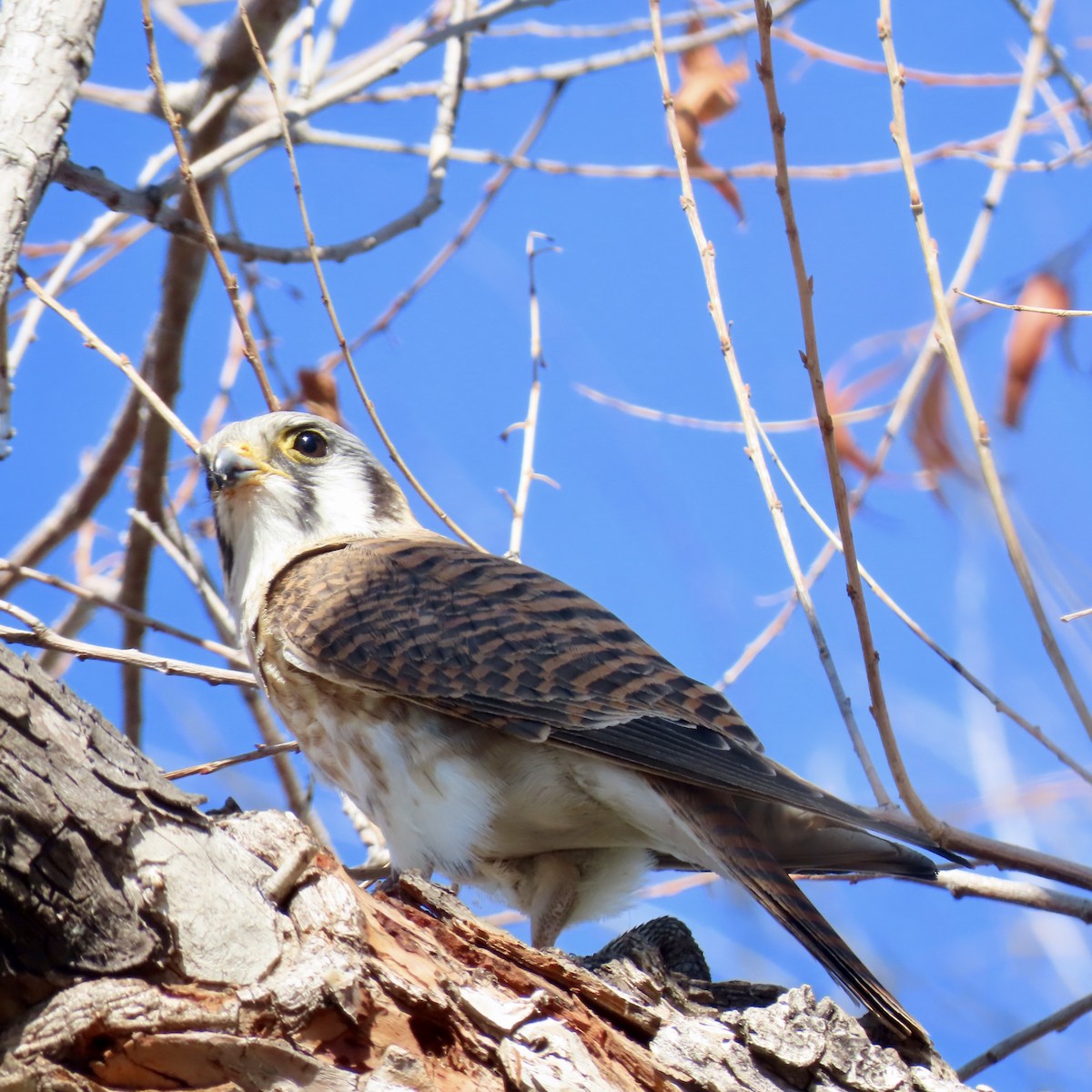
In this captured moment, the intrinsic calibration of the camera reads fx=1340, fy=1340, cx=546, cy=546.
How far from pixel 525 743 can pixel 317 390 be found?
1652 millimetres

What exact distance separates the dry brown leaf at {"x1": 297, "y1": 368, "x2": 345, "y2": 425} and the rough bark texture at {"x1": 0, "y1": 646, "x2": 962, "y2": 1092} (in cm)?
227

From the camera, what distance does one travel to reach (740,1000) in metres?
2.55

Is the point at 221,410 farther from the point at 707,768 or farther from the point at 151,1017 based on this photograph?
the point at 151,1017

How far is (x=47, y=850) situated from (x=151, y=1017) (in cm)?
28

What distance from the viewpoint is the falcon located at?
114 inches

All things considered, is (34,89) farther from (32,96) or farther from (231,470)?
(231,470)

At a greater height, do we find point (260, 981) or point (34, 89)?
point (34, 89)

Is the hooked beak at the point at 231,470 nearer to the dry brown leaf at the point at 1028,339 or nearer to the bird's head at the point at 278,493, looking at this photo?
the bird's head at the point at 278,493

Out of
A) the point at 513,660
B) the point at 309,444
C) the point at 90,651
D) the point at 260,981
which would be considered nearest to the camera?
the point at 260,981

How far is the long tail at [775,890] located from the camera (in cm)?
234

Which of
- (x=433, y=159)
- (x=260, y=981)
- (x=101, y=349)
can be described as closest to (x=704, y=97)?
(x=433, y=159)

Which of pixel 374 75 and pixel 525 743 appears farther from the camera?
pixel 374 75

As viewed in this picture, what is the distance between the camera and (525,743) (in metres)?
3.16

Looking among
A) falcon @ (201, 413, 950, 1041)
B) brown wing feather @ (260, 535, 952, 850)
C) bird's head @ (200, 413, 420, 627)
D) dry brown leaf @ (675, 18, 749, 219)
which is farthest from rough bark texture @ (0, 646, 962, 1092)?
dry brown leaf @ (675, 18, 749, 219)
